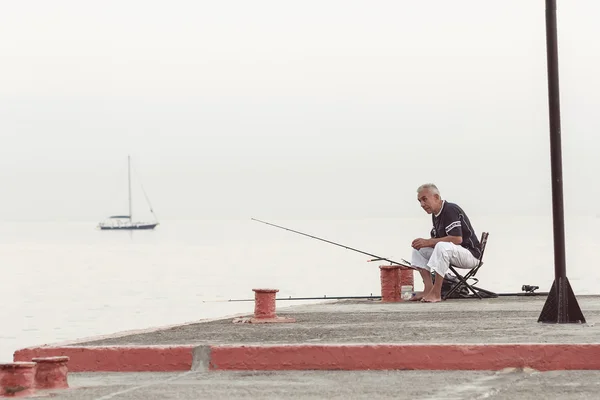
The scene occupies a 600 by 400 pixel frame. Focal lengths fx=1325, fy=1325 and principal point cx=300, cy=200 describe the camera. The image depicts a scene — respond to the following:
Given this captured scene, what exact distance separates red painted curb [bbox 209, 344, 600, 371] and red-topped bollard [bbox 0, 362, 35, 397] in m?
1.75

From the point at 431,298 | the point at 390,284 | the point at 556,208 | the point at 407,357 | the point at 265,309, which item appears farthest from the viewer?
the point at 390,284

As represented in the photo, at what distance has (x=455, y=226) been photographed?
14.6 meters

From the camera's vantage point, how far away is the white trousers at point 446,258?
14430 millimetres

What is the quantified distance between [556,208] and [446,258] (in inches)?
116

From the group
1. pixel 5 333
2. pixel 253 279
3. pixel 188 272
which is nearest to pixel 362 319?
pixel 5 333

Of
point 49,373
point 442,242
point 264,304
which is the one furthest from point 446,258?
point 49,373

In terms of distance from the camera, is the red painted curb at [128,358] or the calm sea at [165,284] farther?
the calm sea at [165,284]

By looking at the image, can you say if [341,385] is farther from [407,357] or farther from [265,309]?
[265,309]

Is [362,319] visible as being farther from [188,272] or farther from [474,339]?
[188,272]

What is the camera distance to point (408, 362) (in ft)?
31.1

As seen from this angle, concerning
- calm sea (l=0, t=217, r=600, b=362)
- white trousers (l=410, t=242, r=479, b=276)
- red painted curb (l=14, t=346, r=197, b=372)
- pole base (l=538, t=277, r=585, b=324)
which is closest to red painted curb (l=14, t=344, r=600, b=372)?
red painted curb (l=14, t=346, r=197, b=372)

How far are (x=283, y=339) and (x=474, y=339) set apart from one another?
1.55m

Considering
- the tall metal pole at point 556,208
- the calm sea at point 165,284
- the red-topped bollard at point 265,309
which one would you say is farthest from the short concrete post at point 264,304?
the calm sea at point 165,284

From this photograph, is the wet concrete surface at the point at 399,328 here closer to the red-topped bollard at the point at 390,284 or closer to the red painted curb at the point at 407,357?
the red painted curb at the point at 407,357
